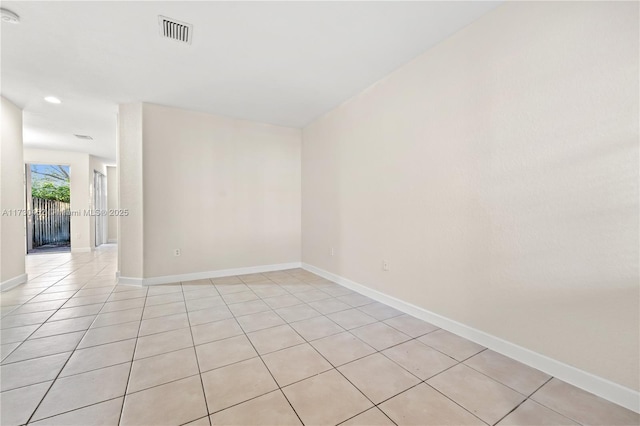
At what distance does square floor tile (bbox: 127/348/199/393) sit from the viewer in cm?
165

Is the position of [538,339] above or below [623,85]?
below

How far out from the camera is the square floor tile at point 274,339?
209cm

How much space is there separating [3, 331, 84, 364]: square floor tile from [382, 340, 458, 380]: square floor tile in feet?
8.57

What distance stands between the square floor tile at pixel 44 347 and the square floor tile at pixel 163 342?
0.53 m

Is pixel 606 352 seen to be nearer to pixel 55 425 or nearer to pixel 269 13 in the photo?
pixel 55 425

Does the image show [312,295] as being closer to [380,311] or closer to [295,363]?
[380,311]

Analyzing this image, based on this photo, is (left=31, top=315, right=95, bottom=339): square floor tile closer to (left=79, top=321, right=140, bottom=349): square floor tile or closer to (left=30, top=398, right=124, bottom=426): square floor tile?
(left=79, top=321, right=140, bottom=349): square floor tile

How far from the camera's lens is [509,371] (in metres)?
1.78

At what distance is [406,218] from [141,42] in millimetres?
3156

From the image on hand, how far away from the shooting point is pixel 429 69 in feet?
8.34

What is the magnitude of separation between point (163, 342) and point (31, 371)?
778 mm

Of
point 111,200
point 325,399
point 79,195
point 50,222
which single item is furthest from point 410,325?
point 111,200

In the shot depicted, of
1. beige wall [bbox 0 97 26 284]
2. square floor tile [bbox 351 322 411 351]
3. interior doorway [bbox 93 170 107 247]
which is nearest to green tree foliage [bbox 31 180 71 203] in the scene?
interior doorway [bbox 93 170 107 247]

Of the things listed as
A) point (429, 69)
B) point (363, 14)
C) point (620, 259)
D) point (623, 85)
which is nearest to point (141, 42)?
point (363, 14)
